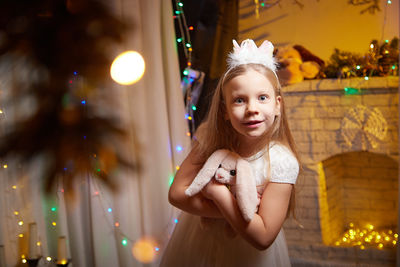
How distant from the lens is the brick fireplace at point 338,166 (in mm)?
2516

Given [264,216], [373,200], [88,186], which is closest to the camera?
[264,216]

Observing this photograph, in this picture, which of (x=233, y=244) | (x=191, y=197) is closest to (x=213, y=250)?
(x=233, y=244)

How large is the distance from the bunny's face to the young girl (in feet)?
0.07

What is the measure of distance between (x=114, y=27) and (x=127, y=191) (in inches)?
52.9

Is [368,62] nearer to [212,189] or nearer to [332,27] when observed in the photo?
[332,27]

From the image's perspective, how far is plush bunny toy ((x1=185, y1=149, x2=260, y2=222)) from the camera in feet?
3.15

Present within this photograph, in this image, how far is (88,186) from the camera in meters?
1.66

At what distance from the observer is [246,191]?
97 centimetres

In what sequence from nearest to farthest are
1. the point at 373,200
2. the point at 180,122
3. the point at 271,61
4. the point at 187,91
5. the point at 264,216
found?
the point at 264,216, the point at 271,61, the point at 180,122, the point at 187,91, the point at 373,200

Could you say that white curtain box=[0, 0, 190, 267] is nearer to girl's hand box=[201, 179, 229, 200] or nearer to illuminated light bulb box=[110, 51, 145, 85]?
girl's hand box=[201, 179, 229, 200]

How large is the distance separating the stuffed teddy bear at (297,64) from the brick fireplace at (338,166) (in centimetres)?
6

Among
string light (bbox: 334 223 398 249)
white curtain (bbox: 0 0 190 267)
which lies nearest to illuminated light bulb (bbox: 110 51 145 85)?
white curtain (bbox: 0 0 190 267)

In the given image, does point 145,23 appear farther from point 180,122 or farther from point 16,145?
point 16,145

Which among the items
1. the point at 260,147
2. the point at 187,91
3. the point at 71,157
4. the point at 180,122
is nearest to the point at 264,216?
the point at 260,147
